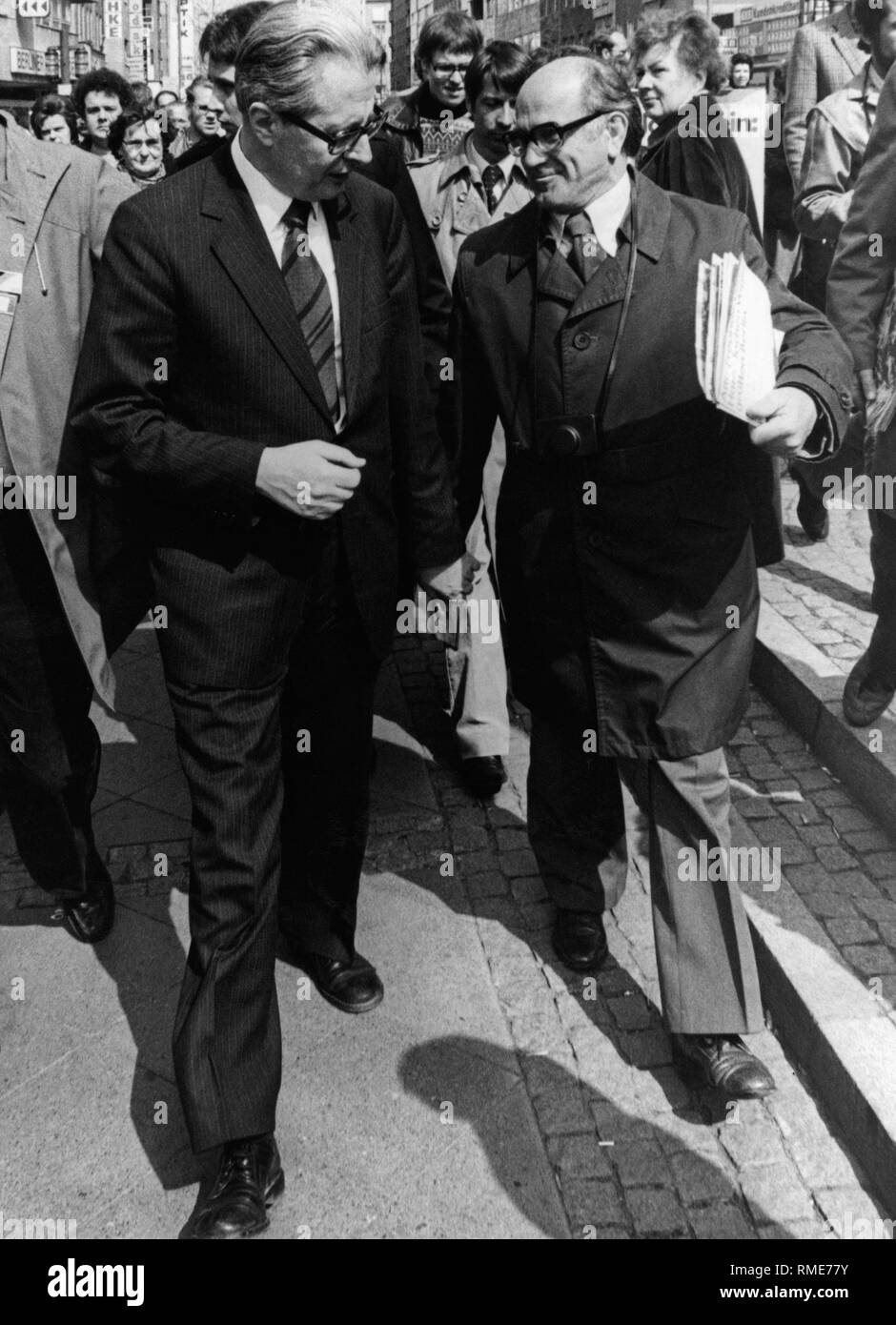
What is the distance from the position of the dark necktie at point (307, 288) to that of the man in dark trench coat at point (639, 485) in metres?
0.51

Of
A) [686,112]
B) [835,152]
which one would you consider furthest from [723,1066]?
[835,152]

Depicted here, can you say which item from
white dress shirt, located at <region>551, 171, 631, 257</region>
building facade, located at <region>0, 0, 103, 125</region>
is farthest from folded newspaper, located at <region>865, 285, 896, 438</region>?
building facade, located at <region>0, 0, 103, 125</region>

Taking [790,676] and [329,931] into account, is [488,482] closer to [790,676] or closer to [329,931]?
[790,676]

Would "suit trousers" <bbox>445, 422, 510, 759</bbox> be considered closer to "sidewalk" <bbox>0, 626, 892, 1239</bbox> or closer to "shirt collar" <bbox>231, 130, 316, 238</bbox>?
"sidewalk" <bbox>0, 626, 892, 1239</bbox>

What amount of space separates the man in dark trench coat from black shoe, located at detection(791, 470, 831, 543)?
9.97 feet

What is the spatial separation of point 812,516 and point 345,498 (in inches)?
155

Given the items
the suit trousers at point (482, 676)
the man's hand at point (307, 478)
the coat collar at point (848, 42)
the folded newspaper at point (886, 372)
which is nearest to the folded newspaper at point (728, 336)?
the man's hand at point (307, 478)

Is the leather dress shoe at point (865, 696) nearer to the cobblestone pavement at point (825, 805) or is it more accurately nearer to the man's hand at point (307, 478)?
the cobblestone pavement at point (825, 805)

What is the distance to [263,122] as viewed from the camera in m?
2.89

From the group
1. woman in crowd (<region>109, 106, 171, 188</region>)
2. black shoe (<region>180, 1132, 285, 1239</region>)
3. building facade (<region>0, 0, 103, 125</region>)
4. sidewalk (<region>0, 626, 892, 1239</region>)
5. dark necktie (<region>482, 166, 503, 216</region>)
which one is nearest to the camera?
black shoe (<region>180, 1132, 285, 1239</region>)

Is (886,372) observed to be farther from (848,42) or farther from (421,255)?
(848,42)

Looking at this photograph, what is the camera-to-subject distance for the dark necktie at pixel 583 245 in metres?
3.26

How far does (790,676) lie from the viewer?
5.15 m

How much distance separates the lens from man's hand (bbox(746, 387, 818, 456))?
2.77 meters
